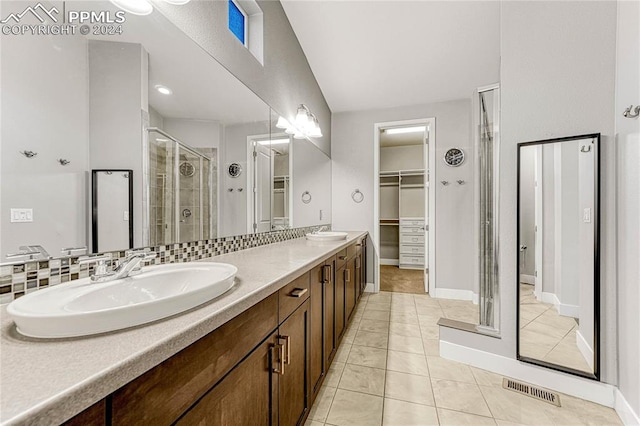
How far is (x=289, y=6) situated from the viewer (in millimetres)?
2104

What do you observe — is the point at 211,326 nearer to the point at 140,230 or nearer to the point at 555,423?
the point at 140,230

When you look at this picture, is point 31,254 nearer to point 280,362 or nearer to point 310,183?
point 280,362

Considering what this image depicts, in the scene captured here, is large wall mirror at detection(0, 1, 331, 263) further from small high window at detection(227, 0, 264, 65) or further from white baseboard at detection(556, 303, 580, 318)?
white baseboard at detection(556, 303, 580, 318)

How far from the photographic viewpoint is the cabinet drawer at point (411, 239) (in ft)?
17.4

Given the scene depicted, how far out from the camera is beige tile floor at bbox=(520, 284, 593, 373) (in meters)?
1.67

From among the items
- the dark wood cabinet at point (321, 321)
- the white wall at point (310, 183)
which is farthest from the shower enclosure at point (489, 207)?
the white wall at point (310, 183)

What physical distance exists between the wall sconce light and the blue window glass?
0.65 metres

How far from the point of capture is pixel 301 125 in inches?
100

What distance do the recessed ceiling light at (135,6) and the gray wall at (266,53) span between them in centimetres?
9

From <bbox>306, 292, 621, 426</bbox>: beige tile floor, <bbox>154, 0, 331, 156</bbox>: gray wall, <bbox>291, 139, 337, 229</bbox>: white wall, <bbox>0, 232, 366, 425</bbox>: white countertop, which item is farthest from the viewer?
<bbox>291, 139, 337, 229</bbox>: white wall

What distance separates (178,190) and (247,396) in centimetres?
88

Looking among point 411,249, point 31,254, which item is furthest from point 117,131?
point 411,249

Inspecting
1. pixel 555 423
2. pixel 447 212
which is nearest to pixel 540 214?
pixel 555 423

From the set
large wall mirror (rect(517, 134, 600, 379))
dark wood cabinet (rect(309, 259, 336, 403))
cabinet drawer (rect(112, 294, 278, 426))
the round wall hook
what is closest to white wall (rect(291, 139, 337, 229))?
the round wall hook
